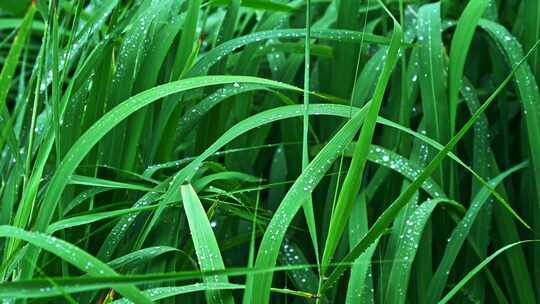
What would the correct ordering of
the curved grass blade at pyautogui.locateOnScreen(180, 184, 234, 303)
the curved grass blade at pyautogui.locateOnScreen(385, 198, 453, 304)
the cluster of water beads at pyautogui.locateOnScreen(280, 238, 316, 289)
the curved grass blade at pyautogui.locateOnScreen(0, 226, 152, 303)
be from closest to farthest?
the curved grass blade at pyautogui.locateOnScreen(0, 226, 152, 303)
the curved grass blade at pyautogui.locateOnScreen(180, 184, 234, 303)
the curved grass blade at pyautogui.locateOnScreen(385, 198, 453, 304)
the cluster of water beads at pyautogui.locateOnScreen(280, 238, 316, 289)

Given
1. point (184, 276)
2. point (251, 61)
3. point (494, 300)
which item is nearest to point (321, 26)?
point (251, 61)

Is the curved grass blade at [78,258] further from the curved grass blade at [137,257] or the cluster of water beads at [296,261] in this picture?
the cluster of water beads at [296,261]

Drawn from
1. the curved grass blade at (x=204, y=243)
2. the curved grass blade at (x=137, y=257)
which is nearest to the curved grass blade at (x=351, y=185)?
the curved grass blade at (x=204, y=243)

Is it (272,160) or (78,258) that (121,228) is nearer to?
(78,258)

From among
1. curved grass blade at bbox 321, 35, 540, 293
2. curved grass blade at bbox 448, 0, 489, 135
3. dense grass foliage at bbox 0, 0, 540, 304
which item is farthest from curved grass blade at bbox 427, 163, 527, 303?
curved grass blade at bbox 321, 35, 540, 293

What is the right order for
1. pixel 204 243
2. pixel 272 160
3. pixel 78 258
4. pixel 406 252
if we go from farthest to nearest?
pixel 272 160
pixel 406 252
pixel 204 243
pixel 78 258

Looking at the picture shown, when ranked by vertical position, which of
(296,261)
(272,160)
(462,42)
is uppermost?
(462,42)

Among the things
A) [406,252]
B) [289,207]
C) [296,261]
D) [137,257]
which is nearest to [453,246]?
[406,252]

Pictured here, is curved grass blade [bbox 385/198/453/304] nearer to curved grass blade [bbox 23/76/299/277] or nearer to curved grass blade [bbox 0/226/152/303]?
curved grass blade [bbox 23/76/299/277]
